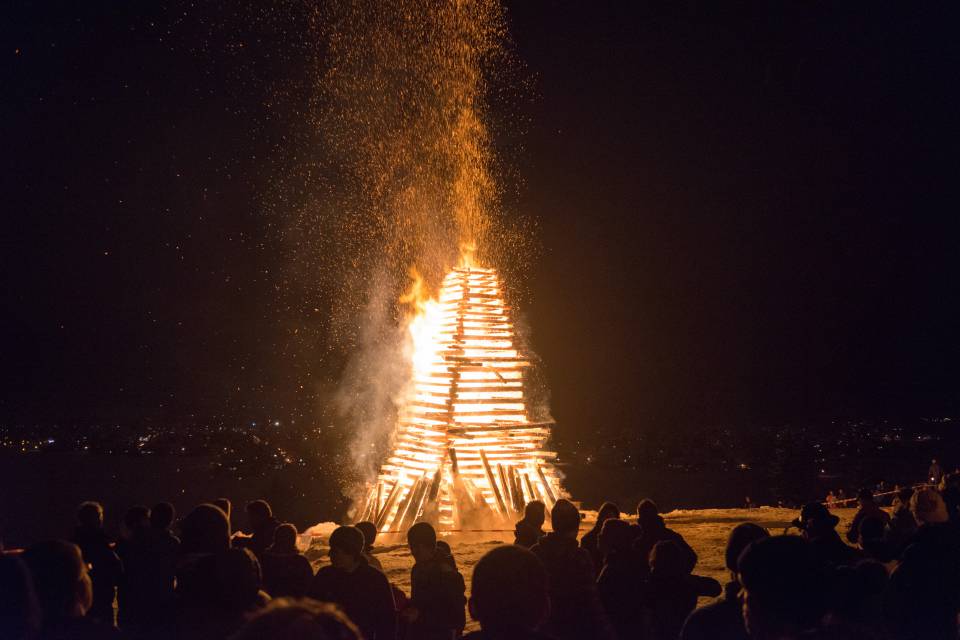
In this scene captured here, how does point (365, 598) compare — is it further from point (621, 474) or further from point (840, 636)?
point (621, 474)

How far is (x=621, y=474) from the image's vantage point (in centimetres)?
6525

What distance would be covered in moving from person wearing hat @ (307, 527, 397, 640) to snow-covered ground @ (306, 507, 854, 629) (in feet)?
11.4

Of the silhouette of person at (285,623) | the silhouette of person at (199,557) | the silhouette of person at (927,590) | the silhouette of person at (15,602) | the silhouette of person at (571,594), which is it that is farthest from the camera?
the silhouette of person at (571,594)

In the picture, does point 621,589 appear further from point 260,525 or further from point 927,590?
point 260,525

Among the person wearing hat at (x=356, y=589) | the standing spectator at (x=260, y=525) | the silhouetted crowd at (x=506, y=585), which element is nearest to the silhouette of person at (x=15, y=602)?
the silhouetted crowd at (x=506, y=585)

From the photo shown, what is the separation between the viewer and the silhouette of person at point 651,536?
5488 mm

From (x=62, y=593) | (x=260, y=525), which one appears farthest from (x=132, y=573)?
(x=62, y=593)

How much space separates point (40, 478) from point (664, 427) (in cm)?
7259

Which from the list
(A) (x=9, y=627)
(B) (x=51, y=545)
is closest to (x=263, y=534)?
(B) (x=51, y=545)

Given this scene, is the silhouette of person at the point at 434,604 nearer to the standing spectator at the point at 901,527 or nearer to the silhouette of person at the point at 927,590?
the silhouette of person at the point at 927,590

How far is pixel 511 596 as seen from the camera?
274 centimetres

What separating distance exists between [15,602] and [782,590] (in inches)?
124

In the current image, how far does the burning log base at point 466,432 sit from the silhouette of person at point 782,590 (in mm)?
11344

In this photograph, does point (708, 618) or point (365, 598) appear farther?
point (365, 598)
